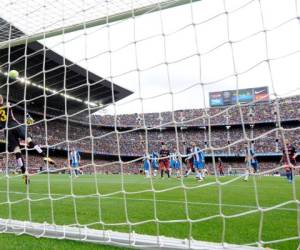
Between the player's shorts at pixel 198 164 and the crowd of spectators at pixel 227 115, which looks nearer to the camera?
the crowd of spectators at pixel 227 115

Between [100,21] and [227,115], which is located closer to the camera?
[100,21]

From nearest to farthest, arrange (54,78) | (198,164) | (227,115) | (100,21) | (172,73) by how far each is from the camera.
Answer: (172,73) < (100,21) < (54,78) < (227,115) < (198,164)

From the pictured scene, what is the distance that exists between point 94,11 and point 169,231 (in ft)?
8.55

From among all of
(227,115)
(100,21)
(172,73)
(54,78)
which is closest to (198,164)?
(227,115)

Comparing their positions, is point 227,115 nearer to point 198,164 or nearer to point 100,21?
point 100,21

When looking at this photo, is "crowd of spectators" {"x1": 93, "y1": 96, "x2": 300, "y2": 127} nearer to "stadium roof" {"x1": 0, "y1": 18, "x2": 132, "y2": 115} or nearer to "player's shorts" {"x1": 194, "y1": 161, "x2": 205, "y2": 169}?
"stadium roof" {"x1": 0, "y1": 18, "x2": 132, "y2": 115}

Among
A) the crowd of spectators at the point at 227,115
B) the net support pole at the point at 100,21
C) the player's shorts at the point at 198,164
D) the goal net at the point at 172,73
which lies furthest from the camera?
the player's shorts at the point at 198,164

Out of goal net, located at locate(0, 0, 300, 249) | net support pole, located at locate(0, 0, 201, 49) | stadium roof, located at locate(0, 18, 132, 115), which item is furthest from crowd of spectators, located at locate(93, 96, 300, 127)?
net support pole, located at locate(0, 0, 201, 49)

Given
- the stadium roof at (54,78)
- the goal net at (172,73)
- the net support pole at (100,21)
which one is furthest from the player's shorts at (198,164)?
the net support pole at (100,21)

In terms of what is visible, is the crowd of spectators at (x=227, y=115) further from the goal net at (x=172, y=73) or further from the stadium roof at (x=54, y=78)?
the stadium roof at (x=54, y=78)

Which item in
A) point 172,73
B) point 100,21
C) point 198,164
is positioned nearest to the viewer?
point 172,73

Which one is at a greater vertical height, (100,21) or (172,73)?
(100,21)

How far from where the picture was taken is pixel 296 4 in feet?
9.09

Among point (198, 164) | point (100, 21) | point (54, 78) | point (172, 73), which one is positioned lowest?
point (198, 164)
